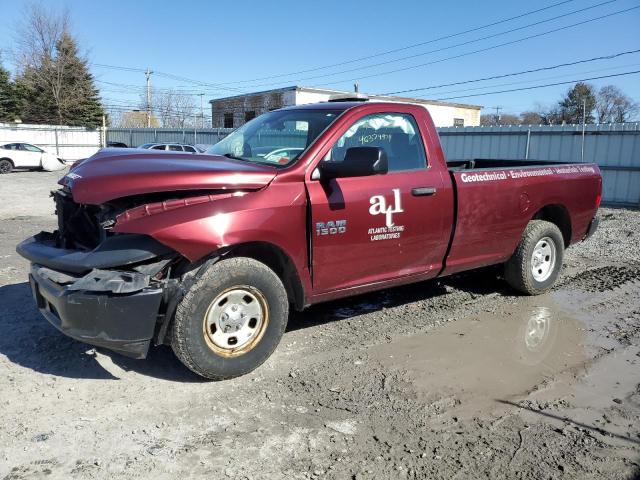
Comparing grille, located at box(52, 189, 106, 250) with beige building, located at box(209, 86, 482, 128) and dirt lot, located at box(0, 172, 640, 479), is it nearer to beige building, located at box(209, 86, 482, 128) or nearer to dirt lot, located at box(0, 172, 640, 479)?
dirt lot, located at box(0, 172, 640, 479)

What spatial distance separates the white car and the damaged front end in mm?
24209

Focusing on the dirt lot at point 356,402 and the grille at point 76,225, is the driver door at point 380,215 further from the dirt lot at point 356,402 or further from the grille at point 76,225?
the grille at point 76,225

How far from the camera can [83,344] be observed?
4246 millimetres

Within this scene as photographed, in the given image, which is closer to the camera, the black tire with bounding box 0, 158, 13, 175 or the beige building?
the black tire with bounding box 0, 158, 13, 175

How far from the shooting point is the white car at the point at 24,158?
24.2 metres

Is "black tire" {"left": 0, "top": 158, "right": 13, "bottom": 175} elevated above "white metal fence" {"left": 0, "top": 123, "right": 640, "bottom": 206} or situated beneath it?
situated beneath

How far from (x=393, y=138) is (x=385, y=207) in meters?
0.71

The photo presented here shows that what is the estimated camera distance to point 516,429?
321 centimetres

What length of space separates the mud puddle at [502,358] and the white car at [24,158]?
2489cm

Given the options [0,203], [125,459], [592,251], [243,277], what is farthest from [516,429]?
[0,203]

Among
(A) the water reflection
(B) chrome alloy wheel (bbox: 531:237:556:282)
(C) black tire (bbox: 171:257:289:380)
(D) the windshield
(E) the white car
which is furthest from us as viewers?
(E) the white car

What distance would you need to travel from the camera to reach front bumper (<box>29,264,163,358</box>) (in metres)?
3.22

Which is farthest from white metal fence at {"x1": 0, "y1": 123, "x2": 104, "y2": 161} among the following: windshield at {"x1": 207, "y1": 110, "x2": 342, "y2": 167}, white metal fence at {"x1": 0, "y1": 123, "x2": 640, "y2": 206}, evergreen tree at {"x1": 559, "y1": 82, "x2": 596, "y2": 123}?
evergreen tree at {"x1": 559, "y1": 82, "x2": 596, "y2": 123}

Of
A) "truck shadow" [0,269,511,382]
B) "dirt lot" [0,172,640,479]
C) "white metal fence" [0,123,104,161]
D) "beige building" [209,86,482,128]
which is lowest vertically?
"dirt lot" [0,172,640,479]
